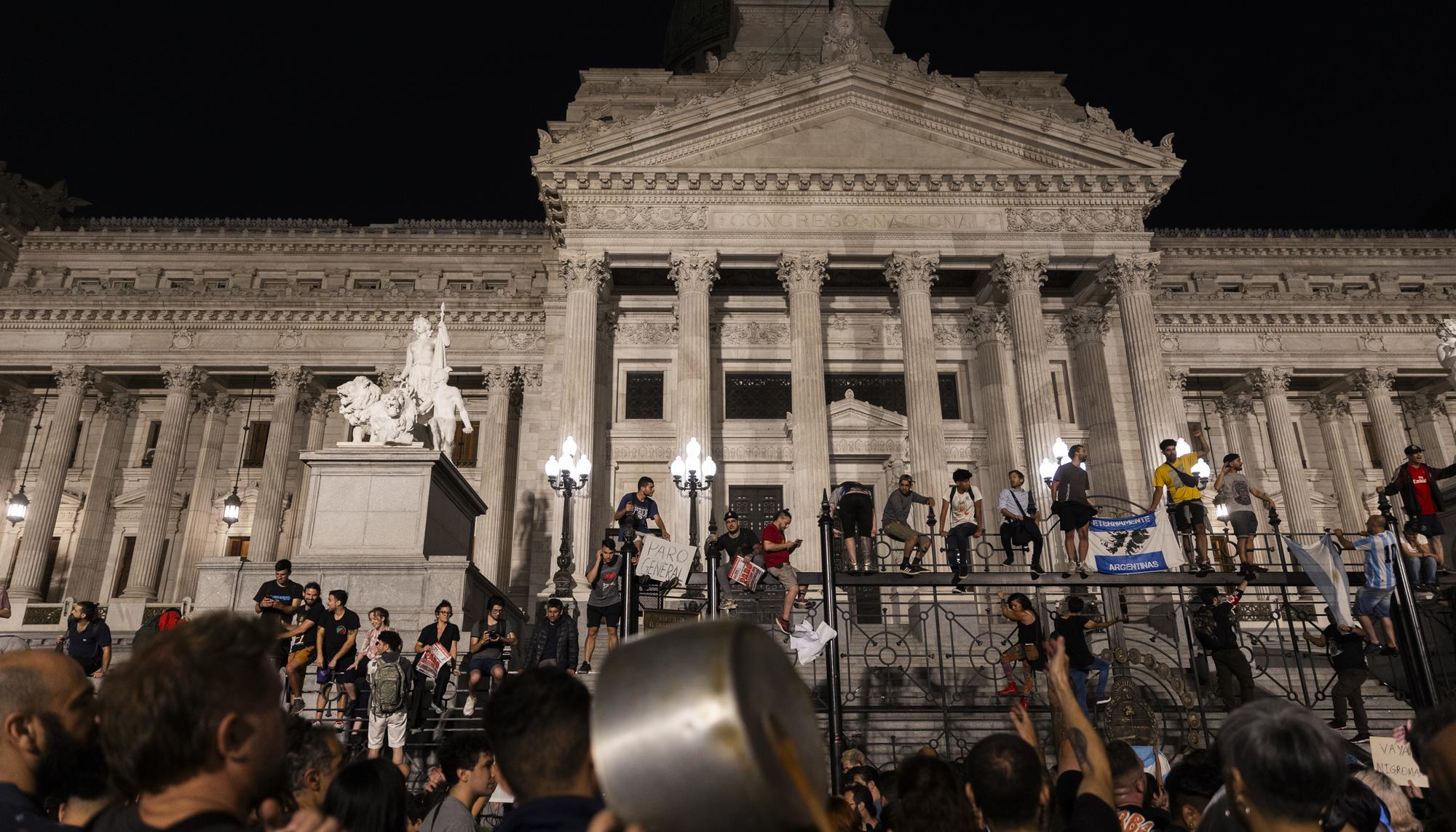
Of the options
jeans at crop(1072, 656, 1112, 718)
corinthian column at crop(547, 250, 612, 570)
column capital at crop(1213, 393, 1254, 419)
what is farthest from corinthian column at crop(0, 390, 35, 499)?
column capital at crop(1213, 393, 1254, 419)

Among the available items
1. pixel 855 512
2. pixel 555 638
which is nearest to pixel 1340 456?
pixel 855 512

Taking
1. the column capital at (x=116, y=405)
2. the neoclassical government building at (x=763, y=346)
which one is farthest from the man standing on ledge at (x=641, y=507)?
the column capital at (x=116, y=405)

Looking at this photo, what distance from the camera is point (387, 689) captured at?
10344 millimetres

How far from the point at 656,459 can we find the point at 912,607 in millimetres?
10615

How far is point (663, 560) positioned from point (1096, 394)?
21.1 metres

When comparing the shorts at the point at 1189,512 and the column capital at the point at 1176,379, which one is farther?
the column capital at the point at 1176,379

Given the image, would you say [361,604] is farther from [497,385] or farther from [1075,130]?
[1075,130]

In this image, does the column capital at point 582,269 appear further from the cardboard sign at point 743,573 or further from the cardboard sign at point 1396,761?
the cardboard sign at point 1396,761

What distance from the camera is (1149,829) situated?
4723 millimetres

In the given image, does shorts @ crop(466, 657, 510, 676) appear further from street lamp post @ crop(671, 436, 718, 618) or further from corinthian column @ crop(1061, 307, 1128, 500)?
corinthian column @ crop(1061, 307, 1128, 500)

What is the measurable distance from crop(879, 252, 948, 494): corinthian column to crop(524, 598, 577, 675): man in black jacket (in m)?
14.9

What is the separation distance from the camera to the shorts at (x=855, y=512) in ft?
54.9

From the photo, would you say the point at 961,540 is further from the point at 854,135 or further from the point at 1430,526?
the point at 854,135

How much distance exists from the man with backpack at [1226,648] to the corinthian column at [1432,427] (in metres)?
31.6
